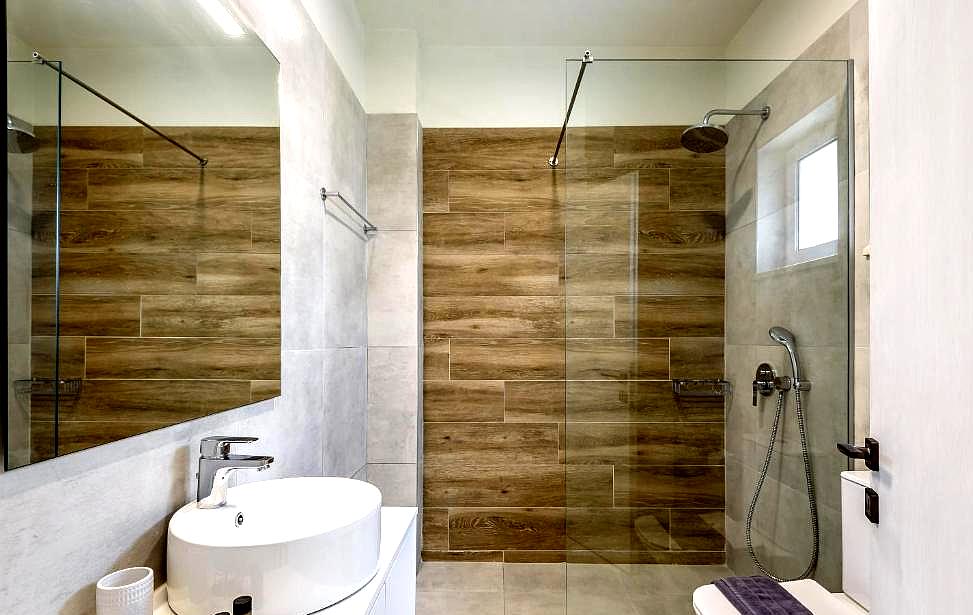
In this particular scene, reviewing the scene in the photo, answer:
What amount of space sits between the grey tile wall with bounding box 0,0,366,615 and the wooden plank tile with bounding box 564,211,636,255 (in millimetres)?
960

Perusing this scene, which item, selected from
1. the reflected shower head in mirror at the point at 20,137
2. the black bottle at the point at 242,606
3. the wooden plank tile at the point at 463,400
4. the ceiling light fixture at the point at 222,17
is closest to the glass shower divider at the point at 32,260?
the reflected shower head in mirror at the point at 20,137

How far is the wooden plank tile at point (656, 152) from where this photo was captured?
1.83m

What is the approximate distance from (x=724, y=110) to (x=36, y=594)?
2052 mm

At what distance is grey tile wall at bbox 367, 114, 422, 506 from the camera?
2.84 metres

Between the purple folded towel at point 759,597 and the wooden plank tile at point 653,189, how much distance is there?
1.19 metres

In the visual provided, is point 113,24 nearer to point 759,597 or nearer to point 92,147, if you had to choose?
point 92,147

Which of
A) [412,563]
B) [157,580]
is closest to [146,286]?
[157,580]

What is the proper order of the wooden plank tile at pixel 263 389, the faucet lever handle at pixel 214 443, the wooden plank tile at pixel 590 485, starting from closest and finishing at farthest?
the faucet lever handle at pixel 214 443, the wooden plank tile at pixel 263 389, the wooden plank tile at pixel 590 485

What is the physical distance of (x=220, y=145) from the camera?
1.38m

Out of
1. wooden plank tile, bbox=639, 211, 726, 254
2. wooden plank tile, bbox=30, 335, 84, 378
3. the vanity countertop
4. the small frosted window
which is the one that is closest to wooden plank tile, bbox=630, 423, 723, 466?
wooden plank tile, bbox=639, 211, 726, 254

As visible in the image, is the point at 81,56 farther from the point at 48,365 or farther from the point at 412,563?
the point at 412,563

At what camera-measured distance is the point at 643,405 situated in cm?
190

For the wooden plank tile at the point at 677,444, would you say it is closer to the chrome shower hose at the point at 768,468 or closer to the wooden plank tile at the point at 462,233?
the chrome shower hose at the point at 768,468

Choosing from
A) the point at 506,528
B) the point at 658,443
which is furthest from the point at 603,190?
the point at 506,528
